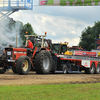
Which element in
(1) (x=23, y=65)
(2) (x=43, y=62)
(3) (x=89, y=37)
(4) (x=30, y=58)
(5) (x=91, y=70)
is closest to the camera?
(1) (x=23, y=65)

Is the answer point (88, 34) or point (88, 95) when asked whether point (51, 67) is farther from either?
point (88, 34)

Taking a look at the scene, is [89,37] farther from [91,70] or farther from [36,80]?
[36,80]

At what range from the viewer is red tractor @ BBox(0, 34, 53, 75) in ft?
57.5

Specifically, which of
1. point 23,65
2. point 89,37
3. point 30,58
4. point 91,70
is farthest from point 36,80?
point 89,37

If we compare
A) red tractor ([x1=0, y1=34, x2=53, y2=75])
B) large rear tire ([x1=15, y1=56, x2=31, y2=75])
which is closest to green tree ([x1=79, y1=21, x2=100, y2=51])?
red tractor ([x1=0, y1=34, x2=53, y2=75])

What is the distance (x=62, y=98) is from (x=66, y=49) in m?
16.1

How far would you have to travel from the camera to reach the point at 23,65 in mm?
17609

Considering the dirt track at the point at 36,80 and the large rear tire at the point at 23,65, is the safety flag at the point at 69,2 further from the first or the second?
the dirt track at the point at 36,80

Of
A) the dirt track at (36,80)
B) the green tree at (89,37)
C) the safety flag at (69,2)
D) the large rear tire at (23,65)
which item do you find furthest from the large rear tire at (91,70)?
the green tree at (89,37)

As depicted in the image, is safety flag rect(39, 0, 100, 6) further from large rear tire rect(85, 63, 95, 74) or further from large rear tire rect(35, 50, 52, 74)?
large rear tire rect(85, 63, 95, 74)

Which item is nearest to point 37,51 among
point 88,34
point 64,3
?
point 64,3

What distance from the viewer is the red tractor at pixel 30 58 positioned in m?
17.5

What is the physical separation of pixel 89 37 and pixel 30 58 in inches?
2197

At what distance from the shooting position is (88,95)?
30.0 ft
